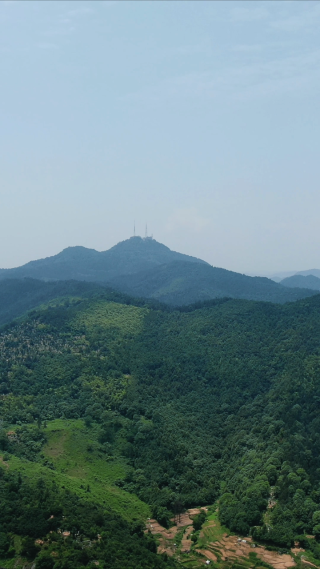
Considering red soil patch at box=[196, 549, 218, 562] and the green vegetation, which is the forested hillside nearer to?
red soil patch at box=[196, 549, 218, 562]

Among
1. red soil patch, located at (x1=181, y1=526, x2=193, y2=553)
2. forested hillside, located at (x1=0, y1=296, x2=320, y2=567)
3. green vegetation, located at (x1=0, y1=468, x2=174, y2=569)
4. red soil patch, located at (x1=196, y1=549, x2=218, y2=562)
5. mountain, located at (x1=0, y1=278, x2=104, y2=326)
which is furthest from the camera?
mountain, located at (x1=0, y1=278, x2=104, y2=326)

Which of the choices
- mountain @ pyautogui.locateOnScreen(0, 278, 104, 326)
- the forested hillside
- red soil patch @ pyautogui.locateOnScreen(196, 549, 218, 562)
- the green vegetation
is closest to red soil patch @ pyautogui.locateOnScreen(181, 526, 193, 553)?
red soil patch @ pyautogui.locateOnScreen(196, 549, 218, 562)

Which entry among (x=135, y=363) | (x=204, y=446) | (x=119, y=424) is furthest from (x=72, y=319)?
(x=204, y=446)

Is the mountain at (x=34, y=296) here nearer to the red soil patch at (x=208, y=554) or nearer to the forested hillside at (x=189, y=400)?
the forested hillside at (x=189, y=400)

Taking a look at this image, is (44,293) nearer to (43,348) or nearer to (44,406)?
(43,348)

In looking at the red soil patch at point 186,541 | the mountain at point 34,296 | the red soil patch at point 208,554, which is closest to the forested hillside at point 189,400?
the red soil patch at point 186,541

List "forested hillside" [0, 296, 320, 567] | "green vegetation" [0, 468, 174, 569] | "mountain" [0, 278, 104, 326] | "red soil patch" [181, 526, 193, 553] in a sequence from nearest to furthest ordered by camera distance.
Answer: "green vegetation" [0, 468, 174, 569], "red soil patch" [181, 526, 193, 553], "forested hillside" [0, 296, 320, 567], "mountain" [0, 278, 104, 326]

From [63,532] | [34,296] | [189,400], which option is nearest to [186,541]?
[63,532]

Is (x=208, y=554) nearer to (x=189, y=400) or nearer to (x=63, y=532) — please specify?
(x=63, y=532)

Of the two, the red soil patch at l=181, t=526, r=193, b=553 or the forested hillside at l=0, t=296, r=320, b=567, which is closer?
the red soil patch at l=181, t=526, r=193, b=553
